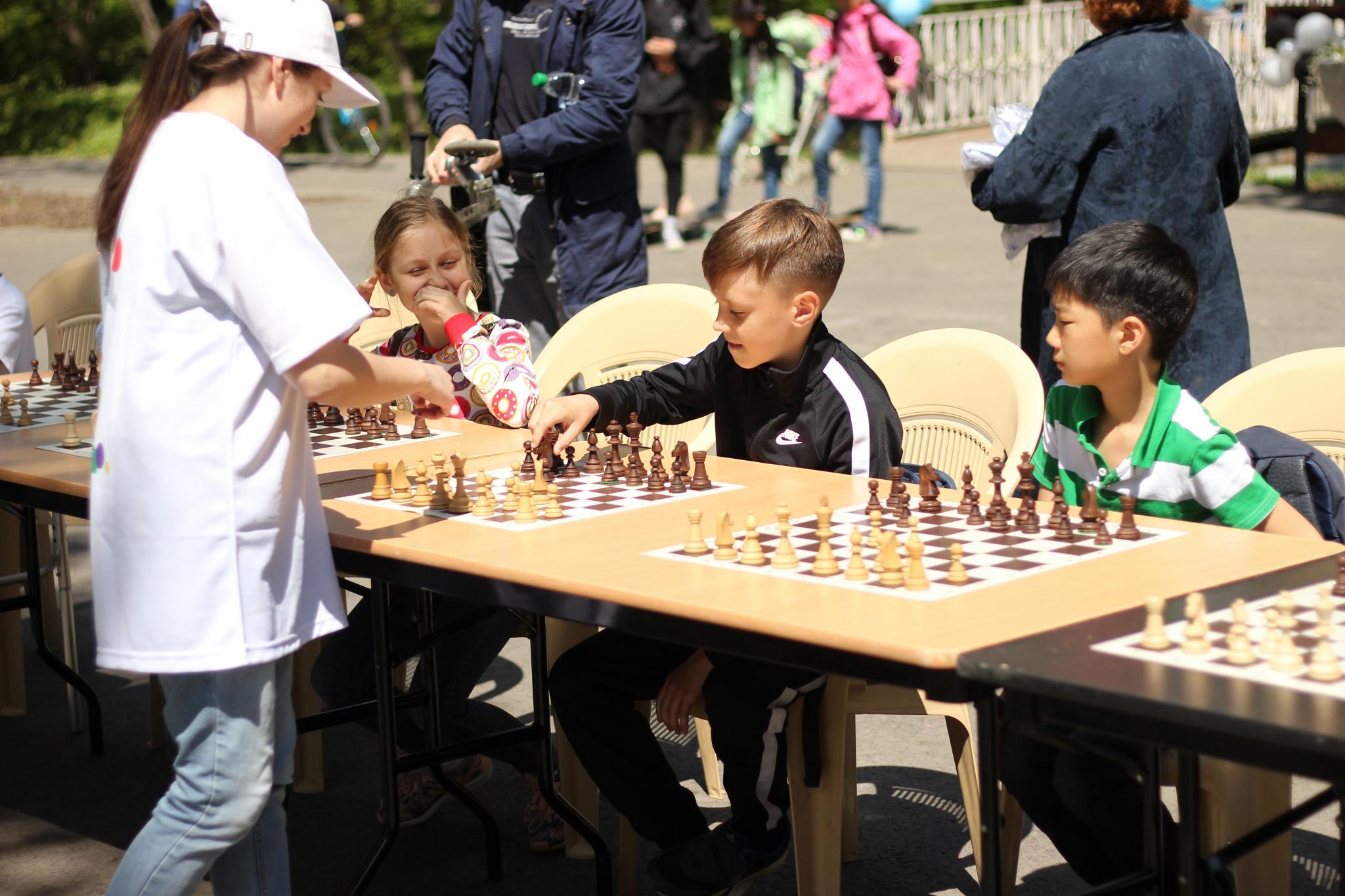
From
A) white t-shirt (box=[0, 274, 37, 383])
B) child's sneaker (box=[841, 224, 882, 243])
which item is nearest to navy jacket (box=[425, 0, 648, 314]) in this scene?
white t-shirt (box=[0, 274, 37, 383])

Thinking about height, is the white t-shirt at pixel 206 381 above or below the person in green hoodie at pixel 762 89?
below

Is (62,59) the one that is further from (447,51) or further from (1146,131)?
(1146,131)

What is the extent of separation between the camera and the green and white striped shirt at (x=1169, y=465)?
2.82 metres

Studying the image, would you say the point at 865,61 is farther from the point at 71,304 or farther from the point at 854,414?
the point at 854,414

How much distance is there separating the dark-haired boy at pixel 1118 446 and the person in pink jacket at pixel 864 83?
8.91m

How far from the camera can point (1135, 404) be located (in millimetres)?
3021

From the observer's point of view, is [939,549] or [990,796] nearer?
[990,796]

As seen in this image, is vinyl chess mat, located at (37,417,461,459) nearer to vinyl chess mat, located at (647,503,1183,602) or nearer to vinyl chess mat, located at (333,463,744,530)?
vinyl chess mat, located at (333,463,744,530)

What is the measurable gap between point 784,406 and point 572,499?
1.82 ft

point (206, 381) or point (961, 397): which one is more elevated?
point (206, 381)

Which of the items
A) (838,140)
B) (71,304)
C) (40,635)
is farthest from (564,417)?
(838,140)

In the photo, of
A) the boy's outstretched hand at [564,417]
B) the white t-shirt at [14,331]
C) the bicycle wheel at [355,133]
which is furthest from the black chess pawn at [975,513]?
the bicycle wheel at [355,133]

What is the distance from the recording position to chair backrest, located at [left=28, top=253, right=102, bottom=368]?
563cm

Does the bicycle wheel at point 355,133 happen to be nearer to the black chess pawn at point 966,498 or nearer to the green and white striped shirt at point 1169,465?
the green and white striped shirt at point 1169,465
